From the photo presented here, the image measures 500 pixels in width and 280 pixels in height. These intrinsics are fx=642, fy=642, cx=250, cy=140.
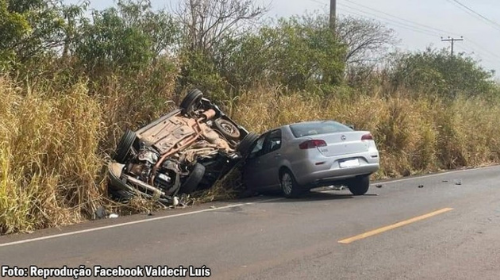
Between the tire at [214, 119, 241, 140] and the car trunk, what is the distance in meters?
3.12

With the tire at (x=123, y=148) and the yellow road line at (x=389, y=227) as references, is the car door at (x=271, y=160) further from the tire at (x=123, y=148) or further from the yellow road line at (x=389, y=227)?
the yellow road line at (x=389, y=227)

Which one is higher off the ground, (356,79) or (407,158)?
(356,79)

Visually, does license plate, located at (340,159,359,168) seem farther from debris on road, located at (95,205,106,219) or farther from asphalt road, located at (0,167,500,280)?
debris on road, located at (95,205,106,219)

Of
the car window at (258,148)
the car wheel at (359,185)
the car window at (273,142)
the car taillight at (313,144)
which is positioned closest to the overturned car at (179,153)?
the car window at (258,148)

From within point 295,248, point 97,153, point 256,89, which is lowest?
point 295,248

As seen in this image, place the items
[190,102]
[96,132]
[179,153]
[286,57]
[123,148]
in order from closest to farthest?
[96,132], [123,148], [179,153], [190,102], [286,57]

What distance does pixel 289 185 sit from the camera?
44.5ft

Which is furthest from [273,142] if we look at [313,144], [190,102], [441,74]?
[441,74]

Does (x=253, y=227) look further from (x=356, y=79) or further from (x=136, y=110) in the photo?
(x=356, y=79)

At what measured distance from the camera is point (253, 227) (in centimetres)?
974

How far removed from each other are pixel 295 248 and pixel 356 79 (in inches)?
844

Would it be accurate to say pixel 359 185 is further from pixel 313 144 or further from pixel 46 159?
pixel 46 159

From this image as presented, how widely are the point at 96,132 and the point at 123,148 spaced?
0.73m

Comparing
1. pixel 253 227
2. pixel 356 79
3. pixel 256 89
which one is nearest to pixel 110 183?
pixel 253 227
